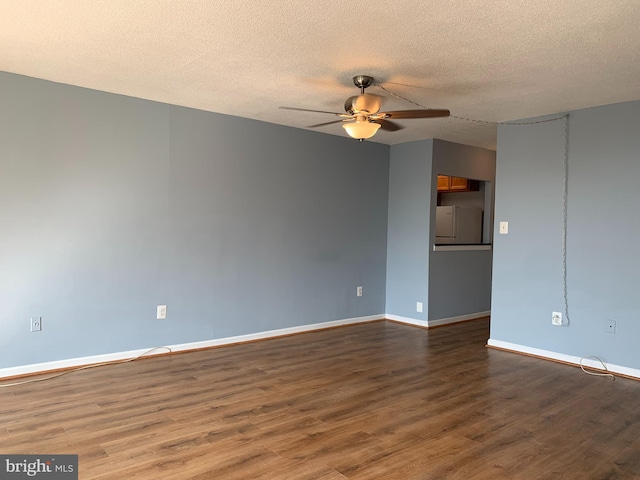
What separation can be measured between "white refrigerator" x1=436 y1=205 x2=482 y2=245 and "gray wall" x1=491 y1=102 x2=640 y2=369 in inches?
51.2

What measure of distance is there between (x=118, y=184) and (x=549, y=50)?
3.20 metres

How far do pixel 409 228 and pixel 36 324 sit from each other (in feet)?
12.8

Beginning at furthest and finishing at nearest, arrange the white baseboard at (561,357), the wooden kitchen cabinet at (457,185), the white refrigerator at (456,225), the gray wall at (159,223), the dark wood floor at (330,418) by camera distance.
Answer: the wooden kitchen cabinet at (457,185) < the white refrigerator at (456,225) < the white baseboard at (561,357) < the gray wall at (159,223) < the dark wood floor at (330,418)

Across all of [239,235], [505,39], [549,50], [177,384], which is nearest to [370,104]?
[505,39]

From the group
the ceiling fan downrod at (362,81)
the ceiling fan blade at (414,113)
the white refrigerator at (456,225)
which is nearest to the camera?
the ceiling fan blade at (414,113)

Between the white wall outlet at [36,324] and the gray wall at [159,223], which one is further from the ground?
the gray wall at [159,223]

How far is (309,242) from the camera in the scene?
5.08 m

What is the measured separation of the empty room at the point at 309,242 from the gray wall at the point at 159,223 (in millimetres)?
19

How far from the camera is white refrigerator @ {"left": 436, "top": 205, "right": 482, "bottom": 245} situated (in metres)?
5.91

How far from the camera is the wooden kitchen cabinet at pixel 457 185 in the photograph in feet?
21.2
